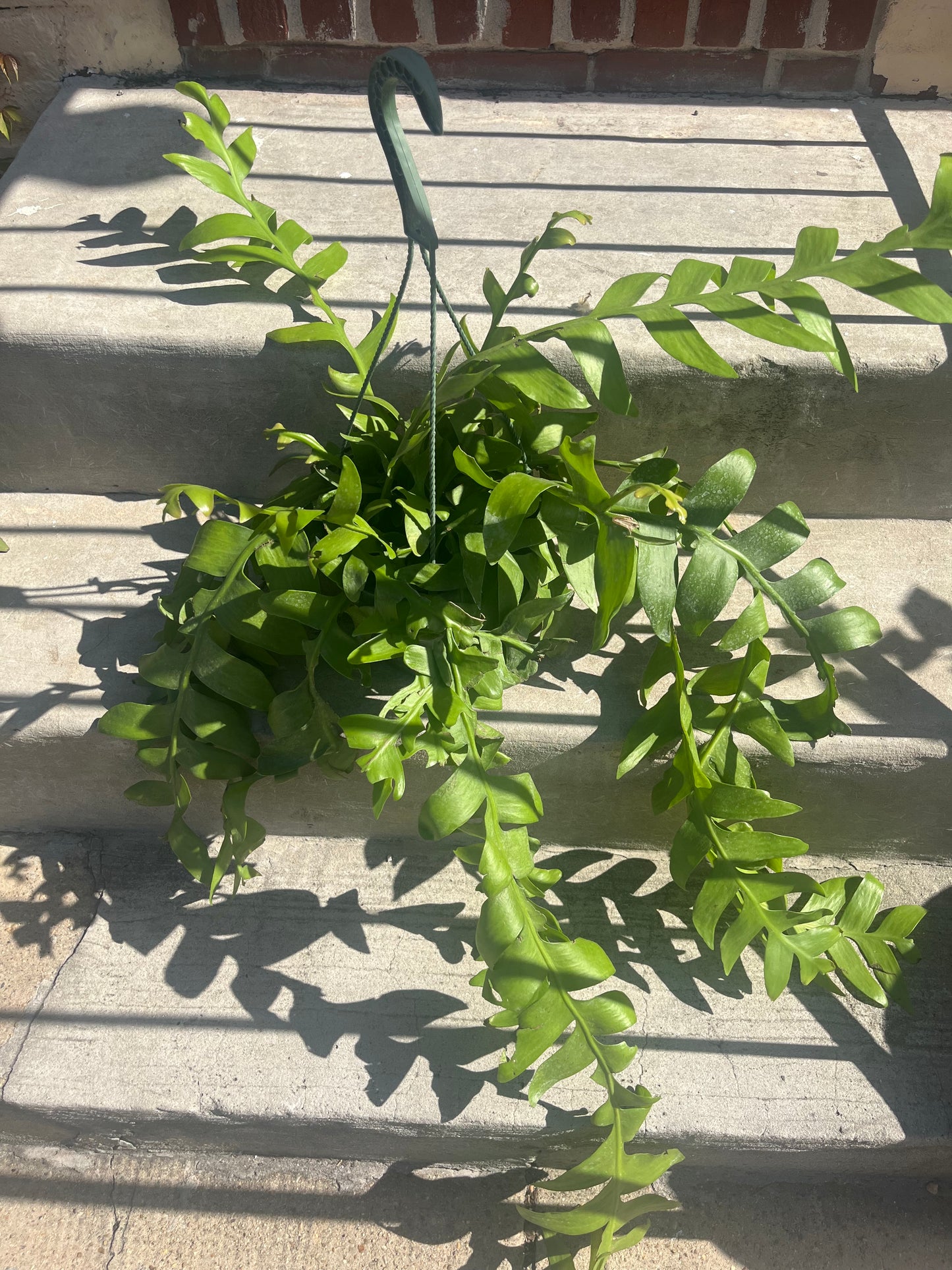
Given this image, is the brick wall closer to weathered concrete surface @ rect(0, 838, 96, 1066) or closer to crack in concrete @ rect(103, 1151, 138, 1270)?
weathered concrete surface @ rect(0, 838, 96, 1066)

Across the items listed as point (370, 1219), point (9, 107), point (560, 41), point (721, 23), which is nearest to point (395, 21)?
point (560, 41)

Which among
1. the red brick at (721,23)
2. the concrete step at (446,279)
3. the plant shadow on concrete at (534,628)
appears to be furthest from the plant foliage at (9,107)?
the red brick at (721,23)

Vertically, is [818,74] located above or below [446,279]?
above

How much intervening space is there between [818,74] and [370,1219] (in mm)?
2889

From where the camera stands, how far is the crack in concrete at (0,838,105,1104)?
1698 millimetres

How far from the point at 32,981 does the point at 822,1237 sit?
4.95ft

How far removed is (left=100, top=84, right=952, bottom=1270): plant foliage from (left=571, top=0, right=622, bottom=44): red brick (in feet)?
3.98

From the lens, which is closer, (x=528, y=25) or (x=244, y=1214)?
(x=244, y=1214)

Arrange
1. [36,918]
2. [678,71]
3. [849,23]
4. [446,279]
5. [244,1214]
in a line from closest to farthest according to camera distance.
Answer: [244,1214]
[36,918]
[446,279]
[849,23]
[678,71]

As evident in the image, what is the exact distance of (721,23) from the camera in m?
2.48

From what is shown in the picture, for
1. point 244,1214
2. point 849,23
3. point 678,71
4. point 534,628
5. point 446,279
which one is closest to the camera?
point 534,628

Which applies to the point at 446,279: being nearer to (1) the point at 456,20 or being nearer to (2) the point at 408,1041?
(1) the point at 456,20

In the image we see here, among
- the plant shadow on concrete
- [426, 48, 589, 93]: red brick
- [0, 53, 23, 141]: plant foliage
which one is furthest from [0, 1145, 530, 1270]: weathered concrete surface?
[426, 48, 589, 93]: red brick

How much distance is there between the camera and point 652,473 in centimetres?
153
